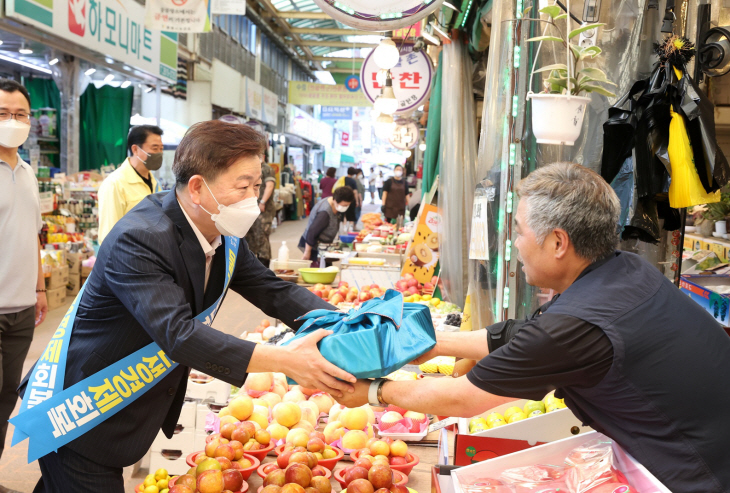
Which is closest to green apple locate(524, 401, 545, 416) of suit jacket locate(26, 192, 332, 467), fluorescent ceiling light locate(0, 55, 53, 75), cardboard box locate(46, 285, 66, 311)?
suit jacket locate(26, 192, 332, 467)

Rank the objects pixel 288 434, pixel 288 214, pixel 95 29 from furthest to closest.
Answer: pixel 288 214
pixel 95 29
pixel 288 434

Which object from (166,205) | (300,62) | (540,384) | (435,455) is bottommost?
(435,455)

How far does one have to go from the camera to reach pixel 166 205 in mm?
1957

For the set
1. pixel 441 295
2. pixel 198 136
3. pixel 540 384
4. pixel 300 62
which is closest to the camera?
pixel 540 384

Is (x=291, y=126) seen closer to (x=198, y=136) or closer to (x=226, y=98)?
(x=226, y=98)

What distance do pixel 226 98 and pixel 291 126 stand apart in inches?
348

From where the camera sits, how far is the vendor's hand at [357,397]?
195 cm

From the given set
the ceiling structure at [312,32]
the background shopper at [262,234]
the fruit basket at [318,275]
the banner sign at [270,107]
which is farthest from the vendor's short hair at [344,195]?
the banner sign at [270,107]

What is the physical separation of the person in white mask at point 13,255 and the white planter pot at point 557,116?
2621 millimetres

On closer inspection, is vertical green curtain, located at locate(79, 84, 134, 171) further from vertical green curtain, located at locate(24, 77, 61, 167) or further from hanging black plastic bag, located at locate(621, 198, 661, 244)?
hanging black plastic bag, located at locate(621, 198, 661, 244)

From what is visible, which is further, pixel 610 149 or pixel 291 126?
pixel 291 126

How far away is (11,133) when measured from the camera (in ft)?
10.9

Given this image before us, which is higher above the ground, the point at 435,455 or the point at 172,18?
the point at 172,18

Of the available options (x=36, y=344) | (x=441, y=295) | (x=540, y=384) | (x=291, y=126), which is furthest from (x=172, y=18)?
(x=291, y=126)
